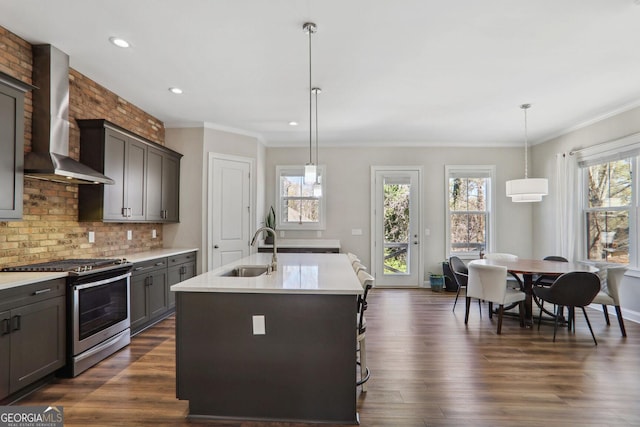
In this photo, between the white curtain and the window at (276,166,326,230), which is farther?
the window at (276,166,326,230)

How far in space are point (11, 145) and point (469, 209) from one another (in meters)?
6.53

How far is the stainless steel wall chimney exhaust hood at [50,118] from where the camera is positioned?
291 cm

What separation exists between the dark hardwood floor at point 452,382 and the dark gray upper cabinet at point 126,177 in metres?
1.43

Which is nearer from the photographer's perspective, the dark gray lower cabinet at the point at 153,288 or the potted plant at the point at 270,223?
the dark gray lower cabinet at the point at 153,288

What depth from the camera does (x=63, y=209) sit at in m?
3.38

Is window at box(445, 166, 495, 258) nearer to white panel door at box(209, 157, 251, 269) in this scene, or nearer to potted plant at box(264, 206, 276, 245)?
potted plant at box(264, 206, 276, 245)

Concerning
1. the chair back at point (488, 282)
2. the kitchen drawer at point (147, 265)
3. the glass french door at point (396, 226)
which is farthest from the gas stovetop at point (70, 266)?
the glass french door at point (396, 226)

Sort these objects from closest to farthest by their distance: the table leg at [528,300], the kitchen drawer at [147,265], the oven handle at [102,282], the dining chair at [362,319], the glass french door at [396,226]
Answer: the dining chair at [362,319] → the oven handle at [102,282] → the kitchen drawer at [147,265] → the table leg at [528,300] → the glass french door at [396,226]

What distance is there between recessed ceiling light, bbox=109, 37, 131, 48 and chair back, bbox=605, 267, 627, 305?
5484mm

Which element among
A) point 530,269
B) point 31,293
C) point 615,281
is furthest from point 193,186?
point 615,281

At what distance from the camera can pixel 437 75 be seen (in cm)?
360

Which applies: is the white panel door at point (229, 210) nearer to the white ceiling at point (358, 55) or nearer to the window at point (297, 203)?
the white ceiling at point (358, 55)

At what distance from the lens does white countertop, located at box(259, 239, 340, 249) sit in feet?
18.8

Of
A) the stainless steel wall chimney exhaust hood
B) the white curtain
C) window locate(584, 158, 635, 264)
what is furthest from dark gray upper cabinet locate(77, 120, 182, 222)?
window locate(584, 158, 635, 264)
